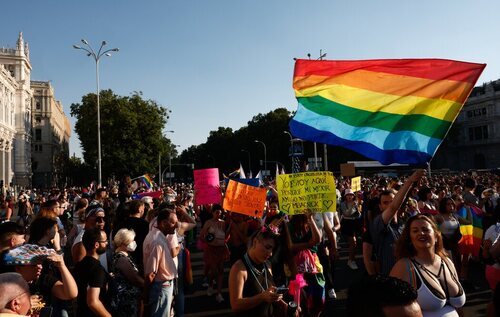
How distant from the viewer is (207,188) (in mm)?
10500

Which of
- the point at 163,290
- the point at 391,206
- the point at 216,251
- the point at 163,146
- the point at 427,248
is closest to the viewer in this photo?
the point at 427,248

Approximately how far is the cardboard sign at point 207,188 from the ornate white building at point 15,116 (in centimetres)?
6195

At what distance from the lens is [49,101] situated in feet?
339

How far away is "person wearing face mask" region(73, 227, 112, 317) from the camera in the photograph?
413 cm

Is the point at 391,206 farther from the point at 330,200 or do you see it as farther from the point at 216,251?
the point at 216,251

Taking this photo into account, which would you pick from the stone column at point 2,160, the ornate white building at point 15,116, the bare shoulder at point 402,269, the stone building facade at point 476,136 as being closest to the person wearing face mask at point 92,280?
the bare shoulder at point 402,269

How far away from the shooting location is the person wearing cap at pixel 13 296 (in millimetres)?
2602

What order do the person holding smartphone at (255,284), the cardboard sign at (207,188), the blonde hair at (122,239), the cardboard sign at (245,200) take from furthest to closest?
the cardboard sign at (207,188) → the cardboard sign at (245,200) → the blonde hair at (122,239) → the person holding smartphone at (255,284)

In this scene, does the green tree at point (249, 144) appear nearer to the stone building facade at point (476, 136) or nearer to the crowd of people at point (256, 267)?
the stone building facade at point (476, 136)

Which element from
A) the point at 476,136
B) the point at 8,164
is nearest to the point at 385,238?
the point at 8,164

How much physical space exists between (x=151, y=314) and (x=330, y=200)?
2473mm

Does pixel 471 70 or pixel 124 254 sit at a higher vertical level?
pixel 471 70

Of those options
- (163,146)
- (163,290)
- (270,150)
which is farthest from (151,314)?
(270,150)

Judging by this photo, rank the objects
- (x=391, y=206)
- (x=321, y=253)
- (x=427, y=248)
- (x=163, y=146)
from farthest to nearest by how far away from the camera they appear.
A: 1. (x=163, y=146)
2. (x=321, y=253)
3. (x=391, y=206)
4. (x=427, y=248)
